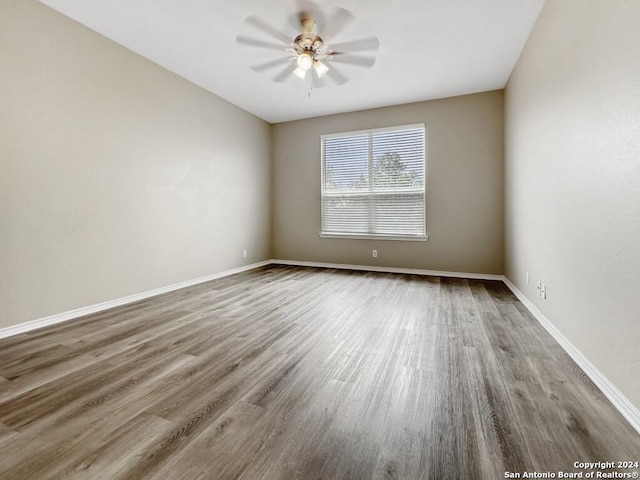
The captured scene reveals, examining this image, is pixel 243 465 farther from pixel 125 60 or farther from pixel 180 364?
pixel 125 60

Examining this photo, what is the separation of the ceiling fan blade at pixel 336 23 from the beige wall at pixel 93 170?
7.32 ft

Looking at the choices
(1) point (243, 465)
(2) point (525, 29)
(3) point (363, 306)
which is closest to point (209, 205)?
(3) point (363, 306)

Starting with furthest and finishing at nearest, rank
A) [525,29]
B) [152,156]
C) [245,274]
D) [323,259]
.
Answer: [323,259] < [245,274] < [152,156] < [525,29]

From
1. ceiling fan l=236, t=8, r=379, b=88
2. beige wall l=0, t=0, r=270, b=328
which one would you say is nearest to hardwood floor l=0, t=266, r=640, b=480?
beige wall l=0, t=0, r=270, b=328

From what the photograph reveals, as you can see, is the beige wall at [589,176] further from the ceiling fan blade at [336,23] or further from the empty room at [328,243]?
the ceiling fan blade at [336,23]

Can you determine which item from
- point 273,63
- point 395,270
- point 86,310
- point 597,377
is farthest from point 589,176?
point 86,310

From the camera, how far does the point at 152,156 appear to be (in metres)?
3.65

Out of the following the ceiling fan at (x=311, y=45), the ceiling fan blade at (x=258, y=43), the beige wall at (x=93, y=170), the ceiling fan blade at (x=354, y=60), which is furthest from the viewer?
the ceiling fan blade at (x=354, y=60)

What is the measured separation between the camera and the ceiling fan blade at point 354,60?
3.30 metres

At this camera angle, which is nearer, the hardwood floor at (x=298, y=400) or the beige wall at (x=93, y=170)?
the hardwood floor at (x=298, y=400)

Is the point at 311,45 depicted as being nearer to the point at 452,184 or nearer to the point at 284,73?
the point at 284,73

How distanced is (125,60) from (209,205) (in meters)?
2.01

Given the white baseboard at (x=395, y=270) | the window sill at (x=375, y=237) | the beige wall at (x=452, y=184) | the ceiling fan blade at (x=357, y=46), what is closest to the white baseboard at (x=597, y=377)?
the white baseboard at (x=395, y=270)

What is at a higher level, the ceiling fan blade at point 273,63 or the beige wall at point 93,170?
the ceiling fan blade at point 273,63
